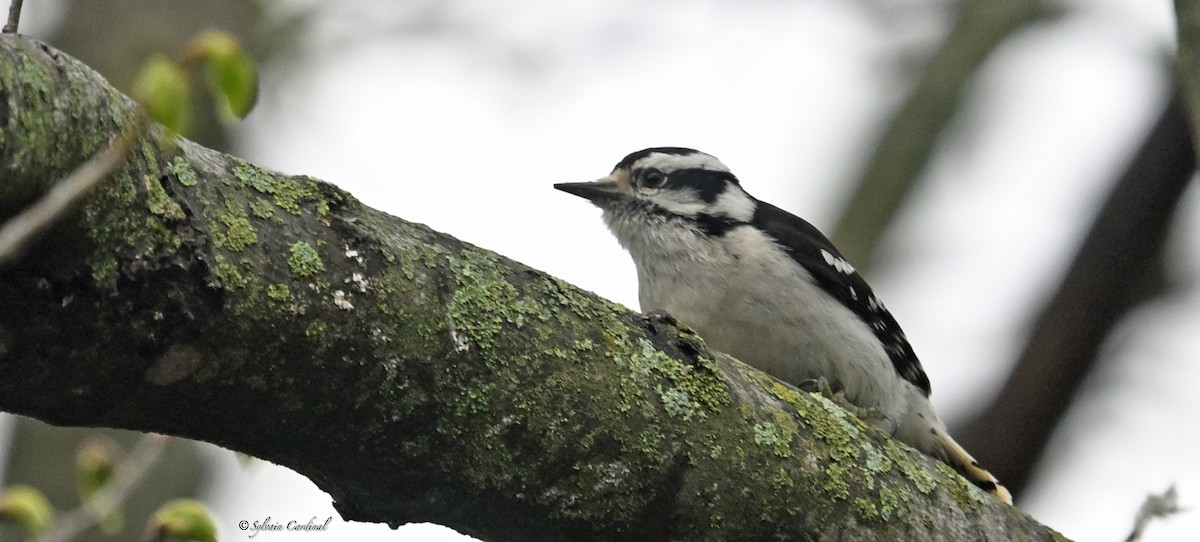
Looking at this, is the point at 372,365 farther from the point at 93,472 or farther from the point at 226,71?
the point at 93,472

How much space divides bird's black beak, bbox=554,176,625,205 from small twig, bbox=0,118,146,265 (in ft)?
13.6

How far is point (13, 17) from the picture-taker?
2.19m

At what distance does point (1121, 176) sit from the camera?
5656mm

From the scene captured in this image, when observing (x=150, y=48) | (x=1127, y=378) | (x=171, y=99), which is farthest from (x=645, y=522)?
(x=150, y=48)

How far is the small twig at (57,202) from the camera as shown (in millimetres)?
1674

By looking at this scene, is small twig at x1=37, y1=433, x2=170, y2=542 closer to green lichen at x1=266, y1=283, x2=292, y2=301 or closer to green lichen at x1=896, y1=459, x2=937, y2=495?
green lichen at x1=266, y1=283, x2=292, y2=301

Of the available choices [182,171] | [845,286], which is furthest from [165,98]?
[845,286]

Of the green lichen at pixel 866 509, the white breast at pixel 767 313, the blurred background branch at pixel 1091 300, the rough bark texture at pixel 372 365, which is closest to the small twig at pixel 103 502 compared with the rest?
the rough bark texture at pixel 372 365

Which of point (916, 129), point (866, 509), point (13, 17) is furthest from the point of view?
point (916, 129)

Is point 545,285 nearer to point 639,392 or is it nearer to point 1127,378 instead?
point 639,392

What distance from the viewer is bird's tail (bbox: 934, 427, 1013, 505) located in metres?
5.18

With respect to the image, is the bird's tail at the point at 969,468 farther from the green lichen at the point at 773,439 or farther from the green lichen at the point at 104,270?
the green lichen at the point at 104,270

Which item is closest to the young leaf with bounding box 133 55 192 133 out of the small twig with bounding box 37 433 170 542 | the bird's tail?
the small twig with bounding box 37 433 170 542

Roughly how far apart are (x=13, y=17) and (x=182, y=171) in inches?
17.1
